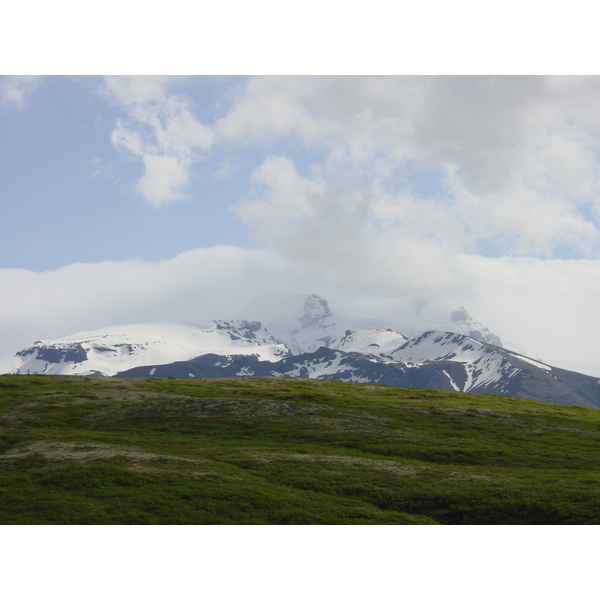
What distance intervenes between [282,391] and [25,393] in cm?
4825

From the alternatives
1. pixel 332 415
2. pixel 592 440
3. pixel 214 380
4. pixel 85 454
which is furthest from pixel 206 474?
pixel 214 380

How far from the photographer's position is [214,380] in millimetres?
142875

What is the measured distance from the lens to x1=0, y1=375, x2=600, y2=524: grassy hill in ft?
168

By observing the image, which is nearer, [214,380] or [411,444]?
[411,444]

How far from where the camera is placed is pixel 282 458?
6775cm

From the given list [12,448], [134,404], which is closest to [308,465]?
[12,448]

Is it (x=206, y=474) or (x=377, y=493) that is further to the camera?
(x=206, y=474)

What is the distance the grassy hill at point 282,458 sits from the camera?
51156 mm

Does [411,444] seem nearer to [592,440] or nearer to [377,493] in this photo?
[377,493]

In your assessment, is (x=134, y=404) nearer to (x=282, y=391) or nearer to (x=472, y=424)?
(x=282, y=391)

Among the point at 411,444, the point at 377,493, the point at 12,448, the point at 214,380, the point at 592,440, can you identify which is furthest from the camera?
the point at 214,380

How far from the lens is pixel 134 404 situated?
99000mm

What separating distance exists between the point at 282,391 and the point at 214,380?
31261 mm

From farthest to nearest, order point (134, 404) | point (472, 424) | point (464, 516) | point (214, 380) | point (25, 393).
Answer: point (214, 380) < point (25, 393) < point (134, 404) < point (472, 424) < point (464, 516)
